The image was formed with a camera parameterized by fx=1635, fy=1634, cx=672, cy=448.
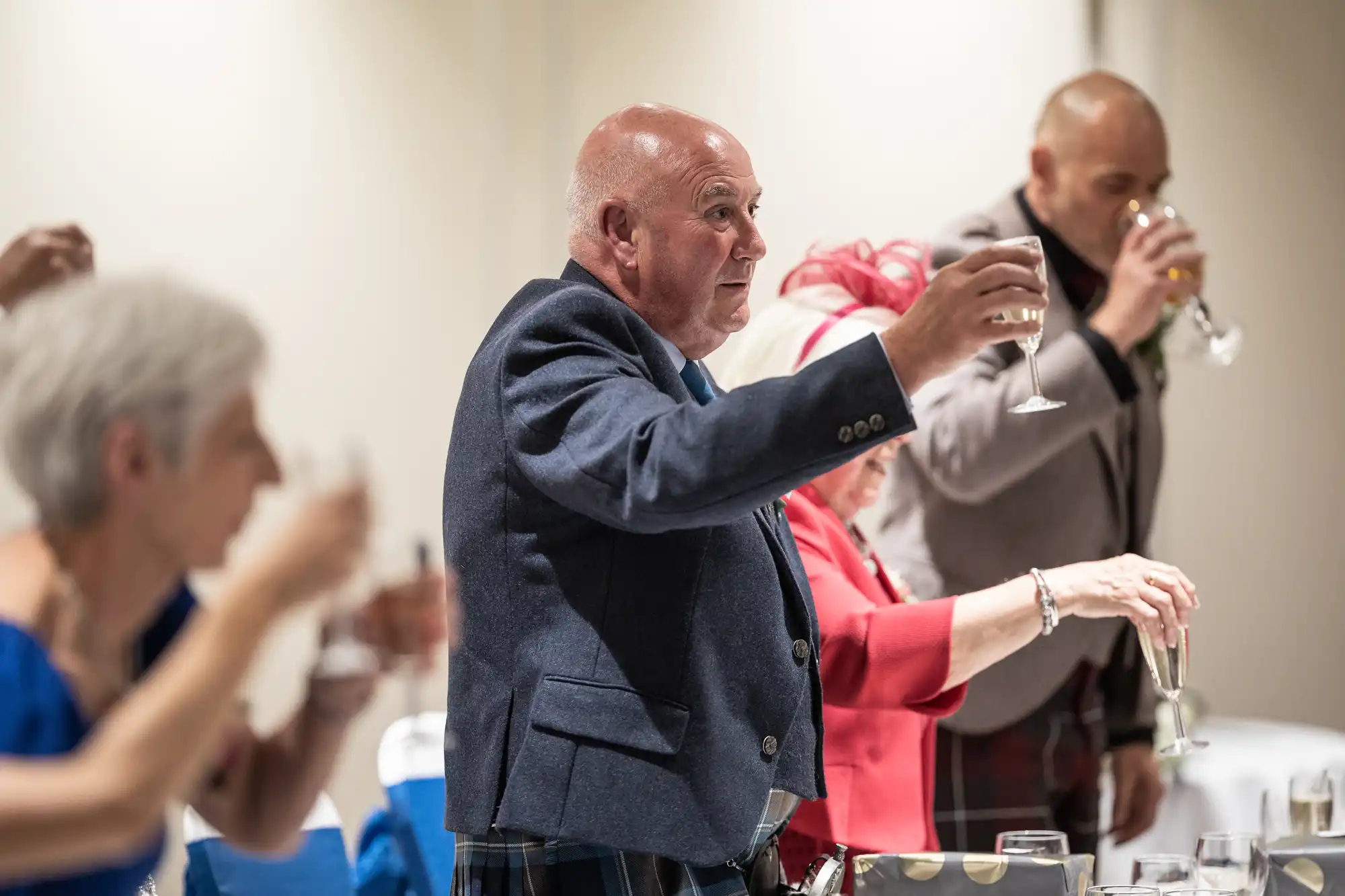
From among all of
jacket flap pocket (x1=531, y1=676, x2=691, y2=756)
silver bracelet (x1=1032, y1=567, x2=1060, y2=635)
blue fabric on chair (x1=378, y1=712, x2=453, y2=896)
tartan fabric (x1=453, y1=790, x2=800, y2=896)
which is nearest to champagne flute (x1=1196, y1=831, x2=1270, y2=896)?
silver bracelet (x1=1032, y1=567, x2=1060, y2=635)

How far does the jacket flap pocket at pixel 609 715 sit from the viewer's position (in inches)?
54.9

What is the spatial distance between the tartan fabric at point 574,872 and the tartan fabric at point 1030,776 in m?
1.37

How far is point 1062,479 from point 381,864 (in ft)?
4.29

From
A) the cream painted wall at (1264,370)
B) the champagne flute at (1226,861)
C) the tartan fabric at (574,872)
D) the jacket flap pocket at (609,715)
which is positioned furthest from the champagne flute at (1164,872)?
the cream painted wall at (1264,370)

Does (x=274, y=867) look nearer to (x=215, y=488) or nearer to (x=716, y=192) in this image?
(x=716, y=192)

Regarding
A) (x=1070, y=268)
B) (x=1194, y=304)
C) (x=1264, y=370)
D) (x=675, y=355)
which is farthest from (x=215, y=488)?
(x=1264, y=370)

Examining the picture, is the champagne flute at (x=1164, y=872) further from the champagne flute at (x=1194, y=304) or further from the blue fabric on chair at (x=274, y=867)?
the champagne flute at (x=1194, y=304)

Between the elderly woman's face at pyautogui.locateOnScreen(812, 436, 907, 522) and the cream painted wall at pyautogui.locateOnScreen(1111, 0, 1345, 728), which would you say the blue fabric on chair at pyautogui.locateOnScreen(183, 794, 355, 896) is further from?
the cream painted wall at pyautogui.locateOnScreen(1111, 0, 1345, 728)

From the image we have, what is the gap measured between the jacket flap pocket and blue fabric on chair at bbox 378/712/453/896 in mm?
1098

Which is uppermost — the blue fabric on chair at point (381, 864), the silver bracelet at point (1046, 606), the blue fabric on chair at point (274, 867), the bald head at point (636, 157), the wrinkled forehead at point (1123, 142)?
the wrinkled forehead at point (1123, 142)

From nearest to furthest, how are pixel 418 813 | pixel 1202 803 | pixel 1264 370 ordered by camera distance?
pixel 418 813, pixel 1202 803, pixel 1264 370

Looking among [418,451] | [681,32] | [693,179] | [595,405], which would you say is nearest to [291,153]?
[418,451]

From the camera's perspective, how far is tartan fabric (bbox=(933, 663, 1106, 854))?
2.77 m

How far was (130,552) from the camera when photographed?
1.05 meters
